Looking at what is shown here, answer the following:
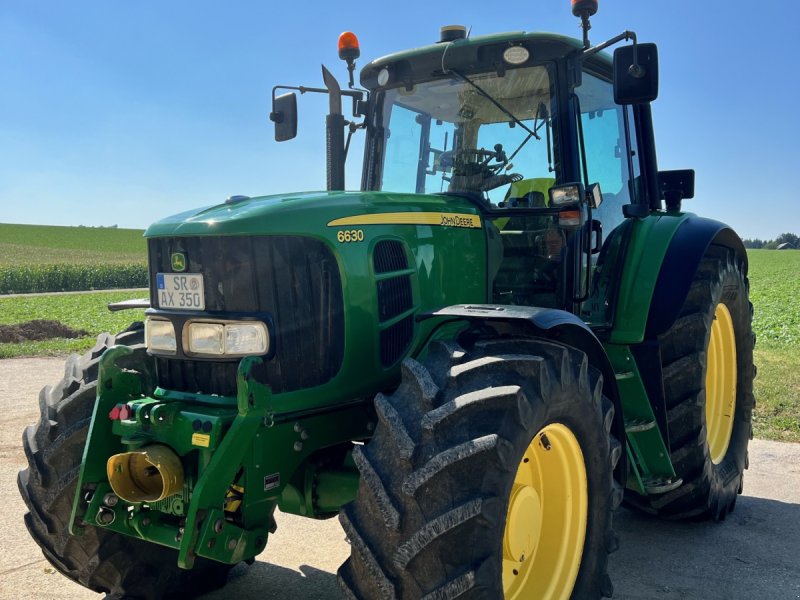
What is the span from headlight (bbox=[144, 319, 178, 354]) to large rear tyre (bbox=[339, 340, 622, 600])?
3.07ft

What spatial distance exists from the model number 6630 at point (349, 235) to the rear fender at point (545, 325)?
42cm

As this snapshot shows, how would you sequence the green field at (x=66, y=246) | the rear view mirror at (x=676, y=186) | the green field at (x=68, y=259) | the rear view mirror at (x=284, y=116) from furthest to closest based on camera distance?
1. the green field at (x=66, y=246)
2. the green field at (x=68, y=259)
3. the rear view mirror at (x=676, y=186)
4. the rear view mirror at (x=284, y=116)

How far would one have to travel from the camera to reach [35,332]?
14.6 meters

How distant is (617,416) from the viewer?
326 centimetres

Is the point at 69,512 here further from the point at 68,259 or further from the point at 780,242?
the point at 780,242

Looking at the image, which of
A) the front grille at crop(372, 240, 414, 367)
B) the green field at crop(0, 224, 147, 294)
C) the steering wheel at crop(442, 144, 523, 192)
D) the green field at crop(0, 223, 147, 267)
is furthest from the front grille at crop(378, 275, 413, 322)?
the green field at crop(0, 223, 147, 267)

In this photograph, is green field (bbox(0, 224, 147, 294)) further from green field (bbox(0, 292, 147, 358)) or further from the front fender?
the front fender

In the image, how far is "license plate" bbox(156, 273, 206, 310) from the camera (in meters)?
2.86

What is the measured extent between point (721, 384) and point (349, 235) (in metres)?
3.23

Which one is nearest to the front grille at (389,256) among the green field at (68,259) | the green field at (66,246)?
the green field at (68,259)

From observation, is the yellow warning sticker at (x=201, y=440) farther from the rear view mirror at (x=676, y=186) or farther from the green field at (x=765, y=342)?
the green field at (x=765, y=342)

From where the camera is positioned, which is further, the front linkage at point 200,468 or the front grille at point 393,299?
the front grille at point 393,299

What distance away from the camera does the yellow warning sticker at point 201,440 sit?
2.62 meters

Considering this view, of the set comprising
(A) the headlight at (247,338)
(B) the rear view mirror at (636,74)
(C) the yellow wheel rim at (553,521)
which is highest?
(B) the rear view mirror at (636,74)
